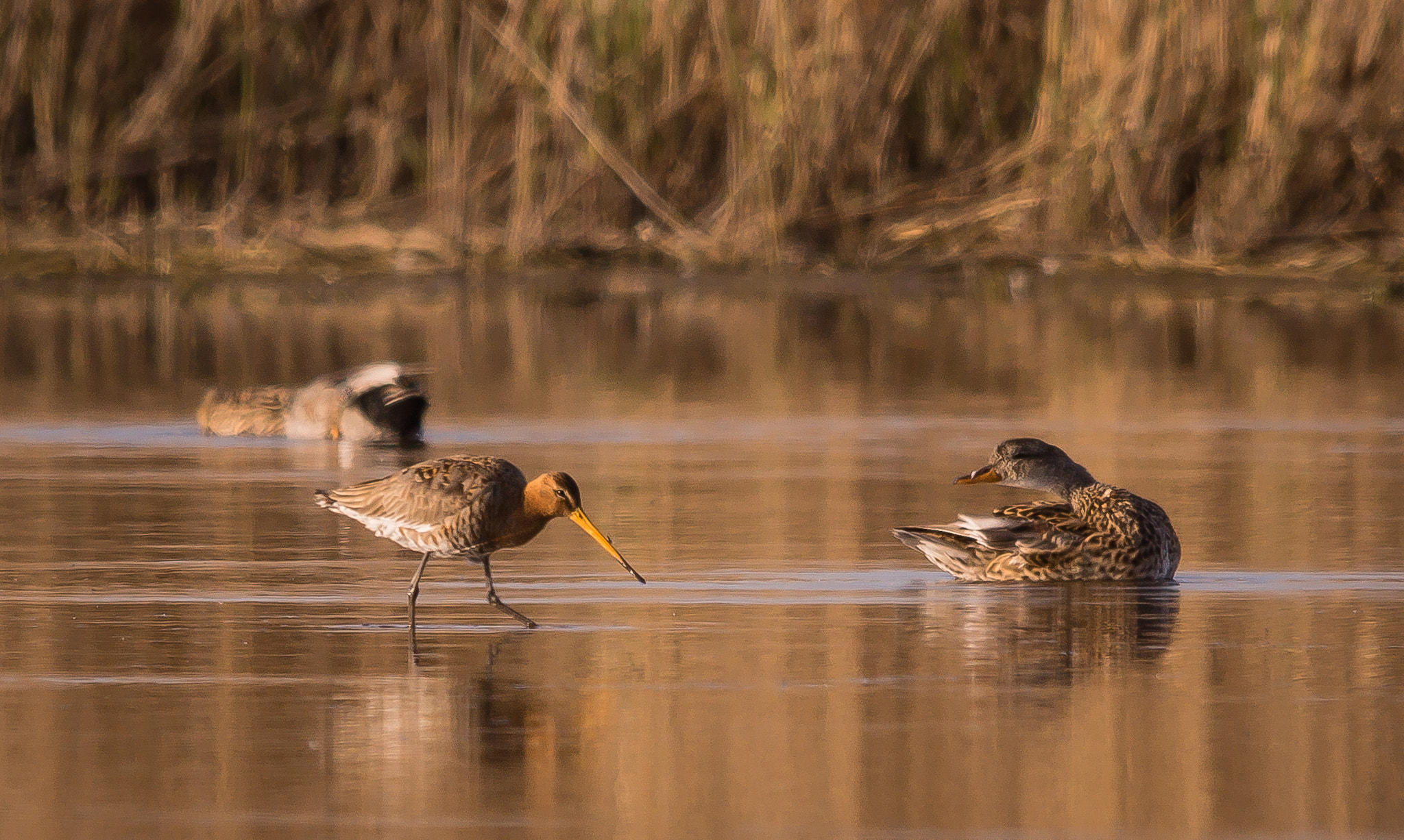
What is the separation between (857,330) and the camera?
1942 centimetres

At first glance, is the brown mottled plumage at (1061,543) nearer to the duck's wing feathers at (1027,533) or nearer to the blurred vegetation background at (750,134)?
the duck's wing feathers at (1027,533)

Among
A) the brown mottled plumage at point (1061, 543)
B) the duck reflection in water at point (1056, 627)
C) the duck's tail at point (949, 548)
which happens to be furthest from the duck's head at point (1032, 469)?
the duck reflection in water at point (1056, 627)

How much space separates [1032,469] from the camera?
9664 mm

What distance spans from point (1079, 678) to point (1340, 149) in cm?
1545

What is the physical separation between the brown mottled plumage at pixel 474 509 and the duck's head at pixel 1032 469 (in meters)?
2.01

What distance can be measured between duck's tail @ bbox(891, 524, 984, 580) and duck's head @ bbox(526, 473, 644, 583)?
136 centimetres

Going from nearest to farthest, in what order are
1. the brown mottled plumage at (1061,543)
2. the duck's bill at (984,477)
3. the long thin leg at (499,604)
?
the long thin leg at (499,604)
the brown mottled plumage at (1061,543)
the duck's bill at (984,477)

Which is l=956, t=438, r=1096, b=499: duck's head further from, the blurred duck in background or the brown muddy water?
the blurred duck in background

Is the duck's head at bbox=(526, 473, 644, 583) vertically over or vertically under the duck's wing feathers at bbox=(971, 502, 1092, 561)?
over

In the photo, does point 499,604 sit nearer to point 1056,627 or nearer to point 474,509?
point 474,509

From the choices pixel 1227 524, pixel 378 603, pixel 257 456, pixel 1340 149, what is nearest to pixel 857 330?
pixel 1340 149

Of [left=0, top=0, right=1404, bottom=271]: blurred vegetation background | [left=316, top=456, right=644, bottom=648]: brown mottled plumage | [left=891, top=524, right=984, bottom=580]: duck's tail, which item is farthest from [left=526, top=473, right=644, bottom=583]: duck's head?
[left=0, top=0, right=1404, bottom=271]: blurred vegetation background

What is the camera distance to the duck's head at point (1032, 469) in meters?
9.66

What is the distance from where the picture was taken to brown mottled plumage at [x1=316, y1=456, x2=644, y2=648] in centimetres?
798
